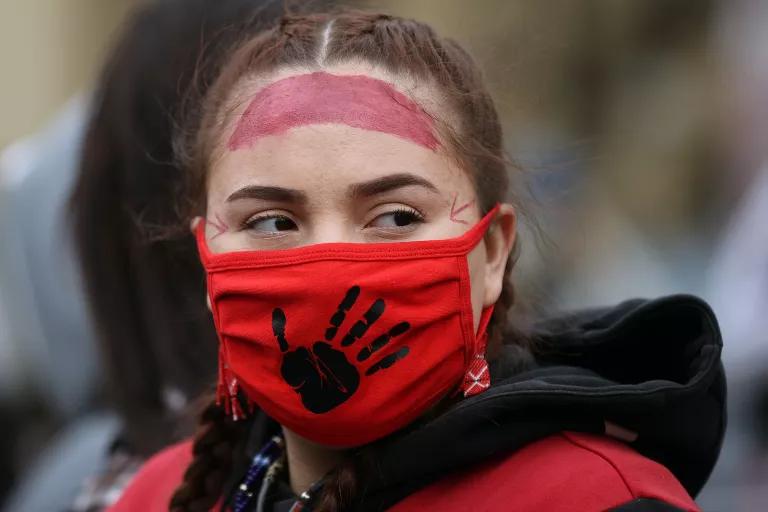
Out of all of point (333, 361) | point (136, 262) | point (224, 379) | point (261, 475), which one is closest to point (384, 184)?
point (333, 361)

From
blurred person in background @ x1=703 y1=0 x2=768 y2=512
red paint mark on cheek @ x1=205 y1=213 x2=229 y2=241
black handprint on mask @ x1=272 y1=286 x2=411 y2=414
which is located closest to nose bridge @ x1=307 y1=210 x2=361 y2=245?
black handprint on mask @ x1=272 y1=286 x2=411 y2=414

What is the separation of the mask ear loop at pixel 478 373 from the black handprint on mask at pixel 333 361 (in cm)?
17

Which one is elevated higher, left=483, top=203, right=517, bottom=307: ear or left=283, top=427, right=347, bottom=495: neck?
left=483, top=203, right=517, bottom=307: ear

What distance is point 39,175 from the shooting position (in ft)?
12.2

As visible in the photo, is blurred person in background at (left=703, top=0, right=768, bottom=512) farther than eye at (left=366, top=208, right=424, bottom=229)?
Yes

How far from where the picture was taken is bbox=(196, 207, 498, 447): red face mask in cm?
179

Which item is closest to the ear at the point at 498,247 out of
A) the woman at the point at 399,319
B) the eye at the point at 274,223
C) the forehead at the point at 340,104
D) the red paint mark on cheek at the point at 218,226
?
the woman at the point at 399,319

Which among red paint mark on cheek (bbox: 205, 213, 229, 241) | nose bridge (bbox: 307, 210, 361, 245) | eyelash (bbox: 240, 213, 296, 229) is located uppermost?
nose bridge (bbox: 307, 210, 361, 245)

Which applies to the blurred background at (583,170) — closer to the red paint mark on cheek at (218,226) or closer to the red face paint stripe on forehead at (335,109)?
the red face paint stripe on forehead at (335,109)

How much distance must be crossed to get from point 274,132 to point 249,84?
0.69ft

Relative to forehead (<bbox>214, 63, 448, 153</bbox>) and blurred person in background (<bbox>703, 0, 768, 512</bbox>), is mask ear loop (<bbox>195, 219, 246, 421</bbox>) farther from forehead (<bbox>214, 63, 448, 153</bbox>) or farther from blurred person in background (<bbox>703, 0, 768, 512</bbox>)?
blurred person in background (<bbox>703, 0, 768, 512</bbox>)

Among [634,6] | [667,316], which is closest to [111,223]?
[667,316]

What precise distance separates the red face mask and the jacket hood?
77 millimetres

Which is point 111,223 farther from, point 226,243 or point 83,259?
point 226,243
